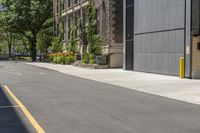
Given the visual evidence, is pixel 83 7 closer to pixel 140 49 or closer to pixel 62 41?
pixel 62 41

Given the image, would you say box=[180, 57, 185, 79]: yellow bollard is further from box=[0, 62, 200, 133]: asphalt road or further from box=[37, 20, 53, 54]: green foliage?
box=[37, 20, 53, 54]: green foliage

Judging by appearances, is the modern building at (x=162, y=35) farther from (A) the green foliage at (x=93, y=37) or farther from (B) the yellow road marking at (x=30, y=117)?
(B) the yellow road marking at (x=30, y=117)

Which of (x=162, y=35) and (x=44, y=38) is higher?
(x=44, y=38)

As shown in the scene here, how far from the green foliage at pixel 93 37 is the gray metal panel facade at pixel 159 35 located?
29.0 ft

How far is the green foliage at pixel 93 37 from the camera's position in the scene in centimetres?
4124

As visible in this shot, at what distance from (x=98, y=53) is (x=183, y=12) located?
16909 millimetres

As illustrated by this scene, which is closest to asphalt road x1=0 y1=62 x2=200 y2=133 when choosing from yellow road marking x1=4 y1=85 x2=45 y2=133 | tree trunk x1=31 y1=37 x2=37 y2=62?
yellow road marking x1=4 y1=85 x2=45 y2=133

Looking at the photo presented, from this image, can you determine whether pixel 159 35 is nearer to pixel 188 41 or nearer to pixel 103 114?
pixel 188 41

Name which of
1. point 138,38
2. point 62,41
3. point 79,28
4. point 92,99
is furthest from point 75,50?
point 92,99

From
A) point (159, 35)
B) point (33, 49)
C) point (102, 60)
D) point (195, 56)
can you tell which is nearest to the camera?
point (195, 56)

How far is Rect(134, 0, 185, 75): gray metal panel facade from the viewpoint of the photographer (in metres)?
25.8

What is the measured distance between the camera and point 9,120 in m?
9.54

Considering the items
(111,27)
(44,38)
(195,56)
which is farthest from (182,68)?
(44,38)

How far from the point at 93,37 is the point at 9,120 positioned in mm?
32783
